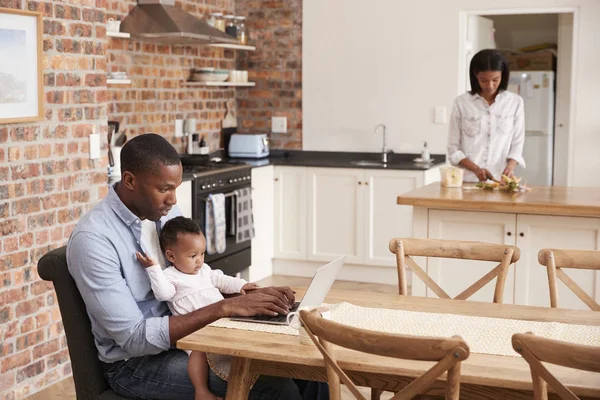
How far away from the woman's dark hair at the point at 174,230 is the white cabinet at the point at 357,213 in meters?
3.64

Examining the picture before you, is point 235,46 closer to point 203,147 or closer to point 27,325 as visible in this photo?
point 203,147

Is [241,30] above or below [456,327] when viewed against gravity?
above

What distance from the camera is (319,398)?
2791mm

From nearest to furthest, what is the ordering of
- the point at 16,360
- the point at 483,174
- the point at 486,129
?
the point at 16,360
the point at 483,174
the point at 486,129

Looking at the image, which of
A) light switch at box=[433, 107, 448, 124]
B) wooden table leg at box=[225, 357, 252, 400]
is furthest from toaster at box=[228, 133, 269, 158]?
wooden table leg at box=[225, 357, 252, 400]

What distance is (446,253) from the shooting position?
10.2 ft

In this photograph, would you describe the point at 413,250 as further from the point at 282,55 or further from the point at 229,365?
the point at 282,55

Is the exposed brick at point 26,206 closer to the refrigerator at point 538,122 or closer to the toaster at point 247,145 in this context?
the toaster at point 247,145

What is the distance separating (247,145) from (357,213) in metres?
1.08

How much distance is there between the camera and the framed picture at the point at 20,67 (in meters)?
3.68

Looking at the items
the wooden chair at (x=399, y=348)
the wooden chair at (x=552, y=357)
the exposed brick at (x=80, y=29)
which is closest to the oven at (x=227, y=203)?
the exposed brick at (x=80, y=29)

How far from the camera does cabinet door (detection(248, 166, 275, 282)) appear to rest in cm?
636

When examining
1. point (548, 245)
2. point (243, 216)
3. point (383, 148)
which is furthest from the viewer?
point (383, 148)

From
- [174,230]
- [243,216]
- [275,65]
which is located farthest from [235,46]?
[174,230]
